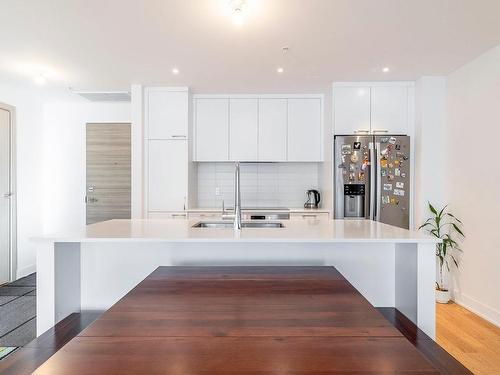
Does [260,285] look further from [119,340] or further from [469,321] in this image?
[469,321]

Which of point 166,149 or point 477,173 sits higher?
point 166,149

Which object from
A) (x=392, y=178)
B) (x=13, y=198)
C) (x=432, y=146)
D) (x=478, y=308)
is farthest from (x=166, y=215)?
(x=478, y=308)

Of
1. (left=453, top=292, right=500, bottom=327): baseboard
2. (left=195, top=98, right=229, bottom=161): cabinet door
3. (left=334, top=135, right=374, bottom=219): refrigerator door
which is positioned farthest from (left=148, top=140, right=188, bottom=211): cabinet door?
→ (left=453, top=292, right=500, bottom=327): baseboard

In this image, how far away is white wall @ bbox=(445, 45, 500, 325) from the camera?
115 inches

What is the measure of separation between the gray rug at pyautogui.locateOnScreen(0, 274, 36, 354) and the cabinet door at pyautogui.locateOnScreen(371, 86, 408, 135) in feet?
12.8

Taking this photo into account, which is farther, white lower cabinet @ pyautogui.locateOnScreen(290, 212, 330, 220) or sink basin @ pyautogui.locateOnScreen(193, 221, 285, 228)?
white lower cabinet @ pyautogui.locateOnScreen(290, 212, 330, 220)

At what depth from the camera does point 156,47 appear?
2910 millimetres

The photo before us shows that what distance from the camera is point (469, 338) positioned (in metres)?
2.64

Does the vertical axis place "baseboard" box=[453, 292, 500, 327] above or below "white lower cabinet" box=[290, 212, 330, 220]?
below

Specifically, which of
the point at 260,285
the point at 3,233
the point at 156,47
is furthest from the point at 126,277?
the point at 3,233

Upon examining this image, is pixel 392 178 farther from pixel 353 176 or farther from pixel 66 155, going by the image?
pixel 66 155

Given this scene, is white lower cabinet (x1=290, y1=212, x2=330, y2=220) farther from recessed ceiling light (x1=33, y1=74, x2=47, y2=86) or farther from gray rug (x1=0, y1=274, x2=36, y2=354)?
recessed ceiling light (x1=33, y1=74, x2=47, y2=86)

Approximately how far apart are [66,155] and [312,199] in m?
3.66

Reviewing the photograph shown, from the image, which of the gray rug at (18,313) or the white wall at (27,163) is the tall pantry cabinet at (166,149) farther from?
the white wall at (27,163)
